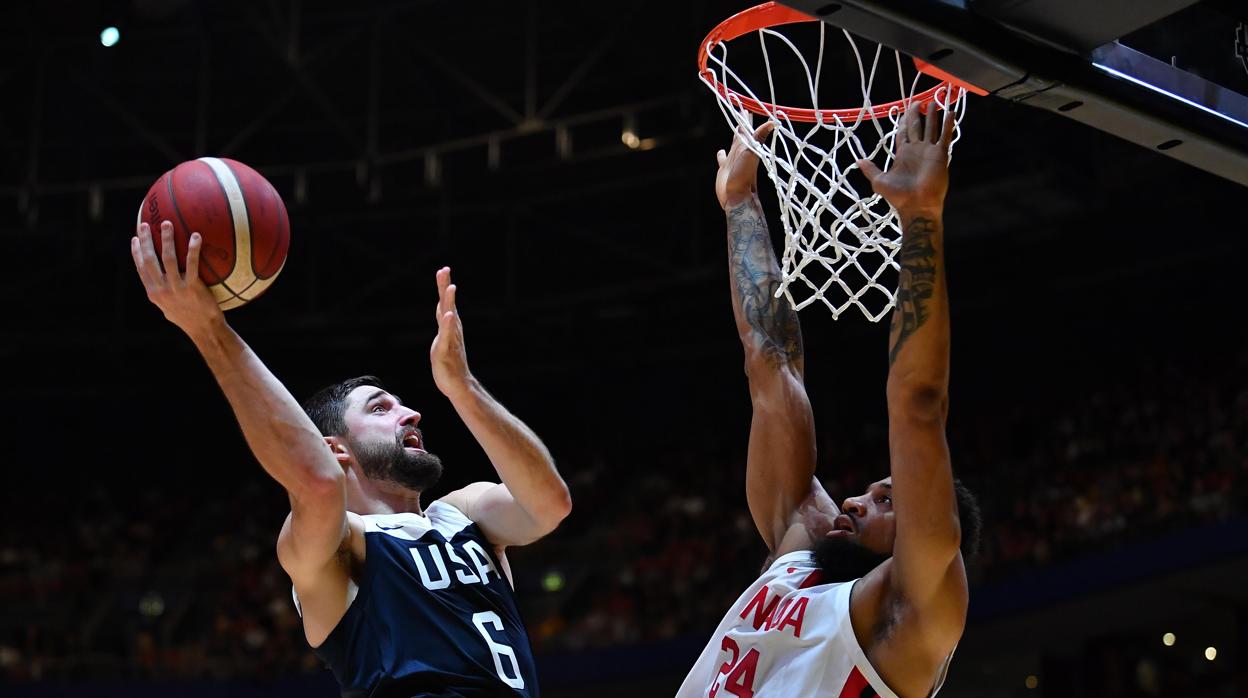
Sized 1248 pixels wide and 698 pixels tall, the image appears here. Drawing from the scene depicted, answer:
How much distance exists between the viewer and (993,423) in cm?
1382

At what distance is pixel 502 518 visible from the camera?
3957 mm

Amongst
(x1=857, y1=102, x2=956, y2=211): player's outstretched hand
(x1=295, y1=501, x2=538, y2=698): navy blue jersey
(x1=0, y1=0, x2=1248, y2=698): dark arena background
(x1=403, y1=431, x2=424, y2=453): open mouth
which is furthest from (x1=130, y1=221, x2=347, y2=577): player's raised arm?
(x1=0, y1=0, x2=1248, y2=698): dark arena background

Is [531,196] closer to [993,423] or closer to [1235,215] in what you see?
[993,423]

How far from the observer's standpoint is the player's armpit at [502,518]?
393cm

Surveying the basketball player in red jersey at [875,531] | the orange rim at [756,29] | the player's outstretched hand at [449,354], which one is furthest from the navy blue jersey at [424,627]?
the orange rim at [756,29]

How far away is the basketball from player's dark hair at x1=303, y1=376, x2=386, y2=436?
1.97 feet

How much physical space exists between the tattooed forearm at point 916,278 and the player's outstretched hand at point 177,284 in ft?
4.93

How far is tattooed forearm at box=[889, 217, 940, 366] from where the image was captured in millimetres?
3123

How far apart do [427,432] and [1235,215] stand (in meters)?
8.97

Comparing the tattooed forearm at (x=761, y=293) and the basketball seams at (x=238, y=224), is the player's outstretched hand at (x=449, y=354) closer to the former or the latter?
the basketball seams at (x=238, y=224)

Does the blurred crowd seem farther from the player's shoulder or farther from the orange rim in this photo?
the player's shoulder

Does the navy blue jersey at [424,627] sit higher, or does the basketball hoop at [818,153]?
the basketball hoop at [818,153]

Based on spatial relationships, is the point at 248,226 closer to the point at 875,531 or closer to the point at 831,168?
the point at 875,531

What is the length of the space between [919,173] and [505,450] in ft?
4.55
